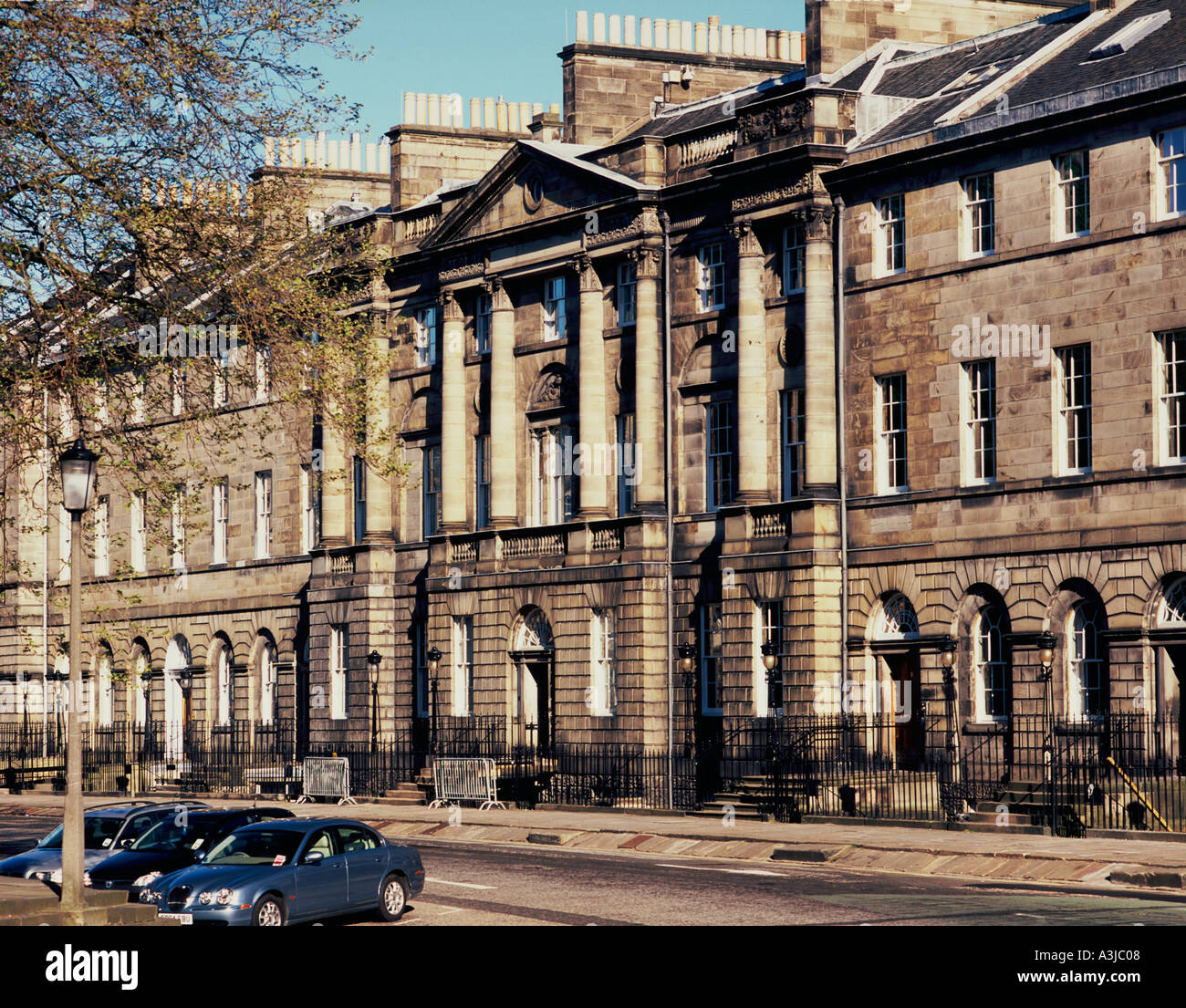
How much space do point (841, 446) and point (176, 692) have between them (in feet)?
106

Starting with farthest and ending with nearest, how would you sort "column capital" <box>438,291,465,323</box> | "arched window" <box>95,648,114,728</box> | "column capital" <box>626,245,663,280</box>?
"arched window" <box>95,648,114,728</box>, "column capital" <box>438,291,465,323</box>, "column capital" <box>626,245,663,280</box>

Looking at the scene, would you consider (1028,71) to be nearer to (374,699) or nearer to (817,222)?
(817,222)

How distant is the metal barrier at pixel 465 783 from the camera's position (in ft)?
161

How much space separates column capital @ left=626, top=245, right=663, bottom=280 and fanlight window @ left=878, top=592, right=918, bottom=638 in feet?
35.4

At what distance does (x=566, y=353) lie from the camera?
52.6m

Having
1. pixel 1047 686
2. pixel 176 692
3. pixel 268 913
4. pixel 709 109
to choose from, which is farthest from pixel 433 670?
pixel 268 913

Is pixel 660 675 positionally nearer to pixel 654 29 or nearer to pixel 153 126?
pixel 654 29

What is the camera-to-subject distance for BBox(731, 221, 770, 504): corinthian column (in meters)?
46.3

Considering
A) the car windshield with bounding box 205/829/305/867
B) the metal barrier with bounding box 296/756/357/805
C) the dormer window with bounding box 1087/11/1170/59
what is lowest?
the metal barrier with bounding box 296/756/357/805

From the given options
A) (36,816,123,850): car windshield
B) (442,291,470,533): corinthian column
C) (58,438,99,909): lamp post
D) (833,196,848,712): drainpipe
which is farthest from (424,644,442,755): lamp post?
(58,438,99,909): lamp post

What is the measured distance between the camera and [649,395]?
49.2 metres

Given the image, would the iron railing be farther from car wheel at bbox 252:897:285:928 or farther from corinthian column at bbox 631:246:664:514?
car wheel at bbox 252:897:285:928
